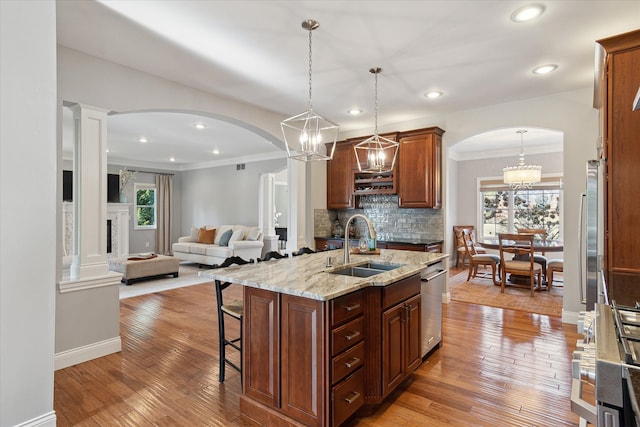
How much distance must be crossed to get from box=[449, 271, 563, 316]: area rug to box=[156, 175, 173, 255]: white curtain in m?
7.88

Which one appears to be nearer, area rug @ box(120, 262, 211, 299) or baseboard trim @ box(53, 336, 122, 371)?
baseboard trim @ box(53, 336, 122, 371)

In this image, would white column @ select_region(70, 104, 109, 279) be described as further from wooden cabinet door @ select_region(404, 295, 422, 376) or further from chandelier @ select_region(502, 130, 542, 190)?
chandelier @ select_region(502, 130, 542, 190)

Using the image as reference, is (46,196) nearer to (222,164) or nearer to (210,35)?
(210,35)

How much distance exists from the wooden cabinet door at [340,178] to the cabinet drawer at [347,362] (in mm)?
3629

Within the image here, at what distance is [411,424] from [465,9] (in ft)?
9.10

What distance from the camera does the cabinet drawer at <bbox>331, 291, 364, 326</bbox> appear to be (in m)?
1.91

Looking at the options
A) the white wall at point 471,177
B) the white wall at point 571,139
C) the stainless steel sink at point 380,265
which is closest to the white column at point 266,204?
the white wall at point 471,177

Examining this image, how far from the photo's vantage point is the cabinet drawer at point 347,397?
1.90 m

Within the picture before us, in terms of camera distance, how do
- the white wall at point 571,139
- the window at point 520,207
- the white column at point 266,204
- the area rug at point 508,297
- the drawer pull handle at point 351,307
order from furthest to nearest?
the white column at point 266,204 < the window at point 520,207 < the area rug at point 508,297 < the white wall at point 571,139 < the drawer pull handle at point 351,307

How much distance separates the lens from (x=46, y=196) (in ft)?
6.39

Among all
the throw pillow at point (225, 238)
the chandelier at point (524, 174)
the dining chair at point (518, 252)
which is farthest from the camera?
the throw pillow at point (225, 238)

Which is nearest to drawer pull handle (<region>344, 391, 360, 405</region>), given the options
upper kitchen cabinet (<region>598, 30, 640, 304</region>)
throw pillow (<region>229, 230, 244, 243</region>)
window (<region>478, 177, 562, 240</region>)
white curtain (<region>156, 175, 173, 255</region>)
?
upper kitchen cabinet (<region>598, 30, 640, 304</region>)

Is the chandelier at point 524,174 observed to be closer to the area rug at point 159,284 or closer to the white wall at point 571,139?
the white wall at point 571,139

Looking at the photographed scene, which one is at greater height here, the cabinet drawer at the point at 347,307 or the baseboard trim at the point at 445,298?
the cabinet drawer at the point at 347,307
